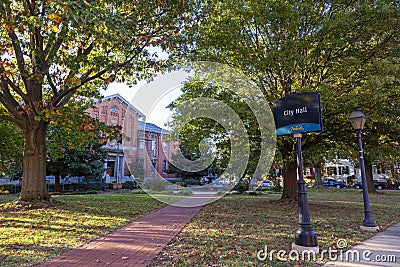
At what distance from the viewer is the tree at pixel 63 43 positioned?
6.26m

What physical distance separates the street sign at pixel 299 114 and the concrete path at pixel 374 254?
7.78 feet

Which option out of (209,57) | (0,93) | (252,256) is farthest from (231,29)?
(0,93)

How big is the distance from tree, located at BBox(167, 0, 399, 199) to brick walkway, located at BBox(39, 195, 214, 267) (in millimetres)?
5771

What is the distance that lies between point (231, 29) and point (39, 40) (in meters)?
6.58

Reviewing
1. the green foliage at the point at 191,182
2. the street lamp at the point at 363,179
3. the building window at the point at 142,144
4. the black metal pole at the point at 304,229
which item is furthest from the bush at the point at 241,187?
the black metal pole at the point at 304,229

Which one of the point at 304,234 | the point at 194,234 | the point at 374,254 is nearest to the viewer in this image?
the point at 374,254

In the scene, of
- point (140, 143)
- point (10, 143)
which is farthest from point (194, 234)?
point (10, 143)

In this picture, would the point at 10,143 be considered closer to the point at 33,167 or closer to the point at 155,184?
the point at 33,167

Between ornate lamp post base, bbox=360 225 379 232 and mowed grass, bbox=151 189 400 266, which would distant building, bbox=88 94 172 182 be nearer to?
mowed grass, bbox=151 189 400 266

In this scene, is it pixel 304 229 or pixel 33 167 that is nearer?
pixel 304 229

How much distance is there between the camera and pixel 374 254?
4.92 meters

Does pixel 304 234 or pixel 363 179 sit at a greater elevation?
→ pixel 363 179

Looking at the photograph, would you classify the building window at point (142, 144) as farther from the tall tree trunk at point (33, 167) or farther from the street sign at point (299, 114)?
the street sign at point (299, 114)

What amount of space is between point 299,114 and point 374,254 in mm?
2887
